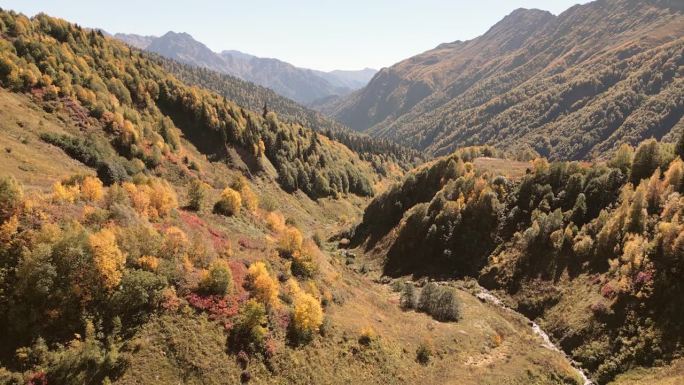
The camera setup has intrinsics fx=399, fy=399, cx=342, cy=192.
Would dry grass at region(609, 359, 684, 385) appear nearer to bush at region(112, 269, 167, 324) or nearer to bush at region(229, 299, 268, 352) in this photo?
bush at region(229, 299, 268, 352)

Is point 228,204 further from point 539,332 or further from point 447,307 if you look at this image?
point 539,332

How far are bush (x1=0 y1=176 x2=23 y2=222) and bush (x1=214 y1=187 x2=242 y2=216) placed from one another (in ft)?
95.8

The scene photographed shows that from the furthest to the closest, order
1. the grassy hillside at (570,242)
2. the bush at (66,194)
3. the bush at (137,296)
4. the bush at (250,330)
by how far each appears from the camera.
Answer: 1. the grassy hillside at (570,242)
2. the bush at (66,194)
3. the bush at (250,330)
4. the bush at (137,296)

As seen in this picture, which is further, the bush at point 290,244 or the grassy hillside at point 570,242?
the bush at point 290,244

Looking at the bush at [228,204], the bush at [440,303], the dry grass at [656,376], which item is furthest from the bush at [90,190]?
the dry grass at [656,376]

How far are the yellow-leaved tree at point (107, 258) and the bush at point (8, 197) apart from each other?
674 cm

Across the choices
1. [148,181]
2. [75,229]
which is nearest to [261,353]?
[75,229]

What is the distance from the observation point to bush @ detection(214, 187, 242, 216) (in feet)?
204

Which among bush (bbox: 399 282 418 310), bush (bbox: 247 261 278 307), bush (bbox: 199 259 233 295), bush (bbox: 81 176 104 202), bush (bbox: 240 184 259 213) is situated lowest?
bush (bbox: 399 282 418 310)

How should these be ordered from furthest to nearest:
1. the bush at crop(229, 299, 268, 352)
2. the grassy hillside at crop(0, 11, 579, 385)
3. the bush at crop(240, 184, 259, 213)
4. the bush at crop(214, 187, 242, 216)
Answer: the bush at crop(240, 184, 259, 213) → the bush at crop(214, 187, 242, 216) → the bush at crop(229, 299, 268, 352) → the grassy hillside at crop(0, 11, 579, 385)

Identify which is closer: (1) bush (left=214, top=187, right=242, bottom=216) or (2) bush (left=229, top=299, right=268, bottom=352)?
(2) bush (left=229, top=299, right=268, bottom=352)

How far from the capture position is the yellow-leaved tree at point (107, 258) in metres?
32.7

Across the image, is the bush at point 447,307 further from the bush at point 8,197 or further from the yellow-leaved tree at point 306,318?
the bush at point 8,197

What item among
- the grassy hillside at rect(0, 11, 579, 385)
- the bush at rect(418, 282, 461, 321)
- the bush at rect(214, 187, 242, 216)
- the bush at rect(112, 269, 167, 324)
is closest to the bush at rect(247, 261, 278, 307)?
the grassy hillside at rect(0, 11, 579, 385)
